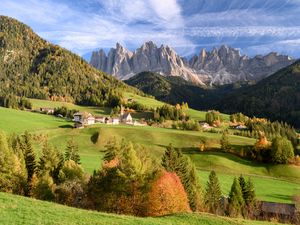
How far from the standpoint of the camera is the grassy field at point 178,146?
10362 cm

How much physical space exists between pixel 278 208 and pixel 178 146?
67745mm

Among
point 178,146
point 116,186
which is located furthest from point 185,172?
Answer: point 178,146

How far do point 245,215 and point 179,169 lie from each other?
1617 cm

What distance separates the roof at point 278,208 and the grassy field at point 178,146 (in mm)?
9434

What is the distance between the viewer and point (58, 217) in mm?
30422

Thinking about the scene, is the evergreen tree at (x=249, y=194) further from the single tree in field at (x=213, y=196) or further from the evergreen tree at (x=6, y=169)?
the evergreen tree at (x=6, y=169)

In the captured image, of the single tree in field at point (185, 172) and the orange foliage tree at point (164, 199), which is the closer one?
the orange foliage tree at point (164, 199)

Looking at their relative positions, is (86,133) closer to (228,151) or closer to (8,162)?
(228,151)

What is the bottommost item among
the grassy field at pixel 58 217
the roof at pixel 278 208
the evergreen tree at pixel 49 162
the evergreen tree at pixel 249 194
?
the roof at pixel 278 208

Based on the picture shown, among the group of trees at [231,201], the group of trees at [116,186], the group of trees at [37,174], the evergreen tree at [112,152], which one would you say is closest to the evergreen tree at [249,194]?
the group of trees at [231,201]

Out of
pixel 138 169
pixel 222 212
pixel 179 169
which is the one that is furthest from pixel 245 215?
pixel 138 169

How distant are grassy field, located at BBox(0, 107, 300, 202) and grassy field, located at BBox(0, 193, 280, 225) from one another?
5454 centimetres

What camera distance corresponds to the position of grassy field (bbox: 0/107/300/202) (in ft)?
340

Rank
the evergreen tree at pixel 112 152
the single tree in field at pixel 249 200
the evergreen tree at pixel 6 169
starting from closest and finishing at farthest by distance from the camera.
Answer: the evergreen tree at pixel 6 169 < the single tree in field at pixel 249 200 < the evergreen tree at pixel 112 152
